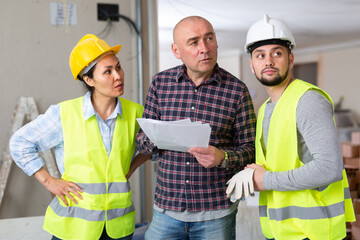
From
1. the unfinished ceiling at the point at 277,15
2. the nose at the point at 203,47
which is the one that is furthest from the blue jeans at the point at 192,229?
the unfinished ceiling at the point at 277,15

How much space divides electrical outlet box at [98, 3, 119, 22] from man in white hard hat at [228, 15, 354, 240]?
1.80m

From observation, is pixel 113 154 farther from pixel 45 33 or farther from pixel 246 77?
pixel 246 77

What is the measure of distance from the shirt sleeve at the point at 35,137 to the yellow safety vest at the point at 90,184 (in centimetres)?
4

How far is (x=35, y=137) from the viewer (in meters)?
1.60

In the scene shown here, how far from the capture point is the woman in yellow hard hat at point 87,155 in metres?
1.57

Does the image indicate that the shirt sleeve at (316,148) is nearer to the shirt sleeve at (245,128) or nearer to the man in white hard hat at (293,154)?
the man in white hard hat at (293,154)

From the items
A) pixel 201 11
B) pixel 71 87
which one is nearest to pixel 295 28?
pixel 201 11

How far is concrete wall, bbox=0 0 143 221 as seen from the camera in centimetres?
280

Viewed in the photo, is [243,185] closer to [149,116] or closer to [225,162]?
[225,162]

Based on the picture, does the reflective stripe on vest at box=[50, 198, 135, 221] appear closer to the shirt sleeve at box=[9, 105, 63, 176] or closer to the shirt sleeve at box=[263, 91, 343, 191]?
the shirt sleeve at box=[9, 105, 63, 176]

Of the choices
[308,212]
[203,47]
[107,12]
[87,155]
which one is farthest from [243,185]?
[107,12]

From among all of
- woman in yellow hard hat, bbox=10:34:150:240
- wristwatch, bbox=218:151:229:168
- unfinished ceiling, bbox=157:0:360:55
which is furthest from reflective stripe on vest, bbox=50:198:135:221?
unfinished ceiling, bbox=157:0:360:55

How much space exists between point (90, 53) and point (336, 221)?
3.86 ft

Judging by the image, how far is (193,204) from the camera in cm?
150
